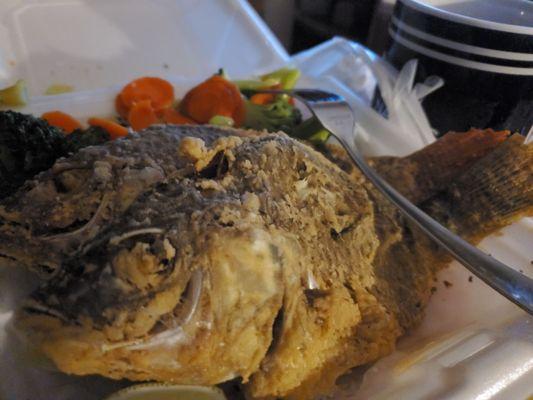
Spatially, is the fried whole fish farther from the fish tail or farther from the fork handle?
the fish tail

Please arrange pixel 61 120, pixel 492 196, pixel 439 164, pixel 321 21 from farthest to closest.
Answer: pixel 321 21
pixel 61 120
pixel 439 164
pixel 492 196

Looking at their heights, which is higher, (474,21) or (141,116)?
(474,21)

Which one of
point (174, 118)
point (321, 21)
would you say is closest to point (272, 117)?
point (174, 118)

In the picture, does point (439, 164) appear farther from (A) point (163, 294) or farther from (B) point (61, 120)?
(B) point (61, 120)

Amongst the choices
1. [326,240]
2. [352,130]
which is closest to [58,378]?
[326,240]

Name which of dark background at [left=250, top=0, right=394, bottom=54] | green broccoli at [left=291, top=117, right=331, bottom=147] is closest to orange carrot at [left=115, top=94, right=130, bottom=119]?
green broccoli at [left=291, top=117, right=331, bottom=147]

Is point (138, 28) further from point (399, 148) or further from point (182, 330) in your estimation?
point (182, 330)

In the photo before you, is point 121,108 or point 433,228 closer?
point 433,228
